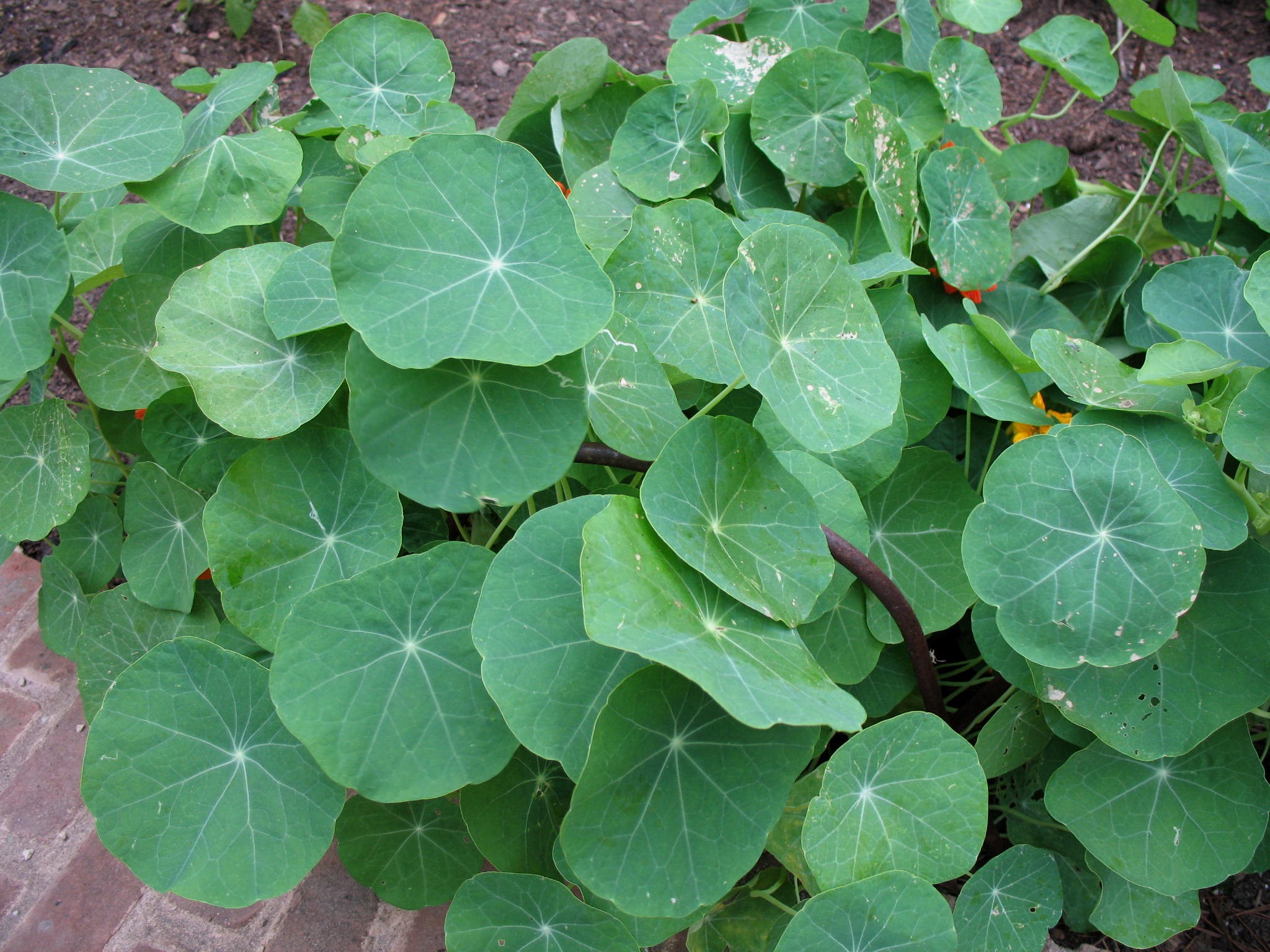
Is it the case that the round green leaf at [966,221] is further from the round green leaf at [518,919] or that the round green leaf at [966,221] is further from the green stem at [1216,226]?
the round green leaf at [518,919]

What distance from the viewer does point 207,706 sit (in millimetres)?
1257

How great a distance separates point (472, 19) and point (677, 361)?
2631 mm

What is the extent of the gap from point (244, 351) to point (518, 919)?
3.27 ft

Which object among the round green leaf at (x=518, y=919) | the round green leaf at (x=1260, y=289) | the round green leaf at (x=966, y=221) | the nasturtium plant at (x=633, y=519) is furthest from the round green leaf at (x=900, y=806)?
the round green leaf at (x=966, y=221)

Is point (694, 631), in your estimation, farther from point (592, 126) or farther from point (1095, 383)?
point (592, 126)

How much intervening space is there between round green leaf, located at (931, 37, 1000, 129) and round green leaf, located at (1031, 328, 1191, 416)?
2.71ft

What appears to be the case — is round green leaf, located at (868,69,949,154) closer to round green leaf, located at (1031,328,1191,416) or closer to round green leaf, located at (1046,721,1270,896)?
round green leaf, located at (1031,328,1191,416)

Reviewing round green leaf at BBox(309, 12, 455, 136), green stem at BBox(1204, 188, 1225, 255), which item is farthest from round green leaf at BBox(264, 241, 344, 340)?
green stem at BBox(1204, 188, 1225, 255)

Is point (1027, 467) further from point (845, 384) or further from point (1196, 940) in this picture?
point (1196, 940)

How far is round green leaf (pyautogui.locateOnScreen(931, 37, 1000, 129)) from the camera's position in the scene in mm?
1951

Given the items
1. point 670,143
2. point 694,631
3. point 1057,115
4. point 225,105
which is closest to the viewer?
point 694,631

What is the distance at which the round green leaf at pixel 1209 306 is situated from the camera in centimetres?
161

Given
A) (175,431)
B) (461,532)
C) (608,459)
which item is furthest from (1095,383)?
(175,431)

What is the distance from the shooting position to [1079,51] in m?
2.19
